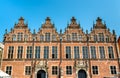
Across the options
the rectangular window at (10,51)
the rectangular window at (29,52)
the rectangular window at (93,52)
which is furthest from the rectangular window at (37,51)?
the rectangular window at (93,52)

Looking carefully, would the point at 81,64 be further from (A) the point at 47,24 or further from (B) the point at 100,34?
(A) the point at 47,24

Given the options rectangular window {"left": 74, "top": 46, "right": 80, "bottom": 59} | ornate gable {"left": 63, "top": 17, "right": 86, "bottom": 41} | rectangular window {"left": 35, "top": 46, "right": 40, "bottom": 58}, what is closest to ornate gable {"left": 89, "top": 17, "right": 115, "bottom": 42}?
ornate gable {"left": 63, "top": 17, "right": 86, "bottom": 41}

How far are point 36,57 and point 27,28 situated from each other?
6238 mm

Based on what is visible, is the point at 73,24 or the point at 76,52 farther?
the point at 73,24

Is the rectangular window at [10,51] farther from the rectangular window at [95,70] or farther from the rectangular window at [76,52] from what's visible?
the rectangular window at [95,70]

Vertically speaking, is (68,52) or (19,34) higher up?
(19,34)

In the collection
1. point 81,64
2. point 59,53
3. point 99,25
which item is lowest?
point 81,64

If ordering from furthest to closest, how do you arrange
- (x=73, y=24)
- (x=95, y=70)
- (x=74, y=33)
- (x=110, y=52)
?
(x=73, y=24) → (x=74, y=33) → (x=110, y=52) → (x=95, y=70)

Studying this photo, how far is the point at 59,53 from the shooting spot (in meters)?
34.5

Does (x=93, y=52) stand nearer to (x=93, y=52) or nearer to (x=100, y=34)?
(x=93, y=52)

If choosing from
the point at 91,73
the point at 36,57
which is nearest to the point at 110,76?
the point at 91,73

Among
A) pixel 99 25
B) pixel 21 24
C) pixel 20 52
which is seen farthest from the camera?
pixel 99 25

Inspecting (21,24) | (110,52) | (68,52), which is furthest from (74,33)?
(21,24)

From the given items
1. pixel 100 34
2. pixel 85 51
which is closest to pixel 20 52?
pixel 85 51
